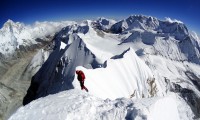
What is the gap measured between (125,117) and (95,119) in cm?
214

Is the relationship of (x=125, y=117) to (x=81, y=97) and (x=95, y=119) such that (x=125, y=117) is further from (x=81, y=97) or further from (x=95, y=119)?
(x=81, y=97)

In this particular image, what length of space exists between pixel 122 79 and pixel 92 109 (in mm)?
70622

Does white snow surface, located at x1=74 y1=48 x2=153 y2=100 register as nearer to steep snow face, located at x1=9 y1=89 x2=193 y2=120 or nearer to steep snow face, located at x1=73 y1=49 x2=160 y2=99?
steep snow face, located at x1=73 y1=49 x2=160 y2=99

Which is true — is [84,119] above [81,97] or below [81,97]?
below

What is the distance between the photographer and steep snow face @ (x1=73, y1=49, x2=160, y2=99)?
66.1m

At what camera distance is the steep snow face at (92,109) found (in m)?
19.0

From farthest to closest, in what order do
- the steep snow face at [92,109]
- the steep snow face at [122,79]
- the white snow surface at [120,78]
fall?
the steep snow face at [122,79] < the white snow surface at [120,78] < the steep snow face at [92,109]

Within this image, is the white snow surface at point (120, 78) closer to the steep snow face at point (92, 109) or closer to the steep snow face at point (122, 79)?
the steep snow face at point (122, 79)

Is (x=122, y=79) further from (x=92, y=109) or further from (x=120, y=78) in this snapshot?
(x=92, y=109)

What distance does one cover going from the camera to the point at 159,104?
68.7 ft

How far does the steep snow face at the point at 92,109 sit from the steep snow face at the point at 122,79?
36916mm

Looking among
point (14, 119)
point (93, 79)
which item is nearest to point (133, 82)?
point (93, 79)

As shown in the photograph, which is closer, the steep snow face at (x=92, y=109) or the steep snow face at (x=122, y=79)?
the steep snow face at (x=92, y=109)

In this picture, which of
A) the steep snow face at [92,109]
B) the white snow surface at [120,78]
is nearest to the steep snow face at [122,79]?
the white snow surface at [120,78]
